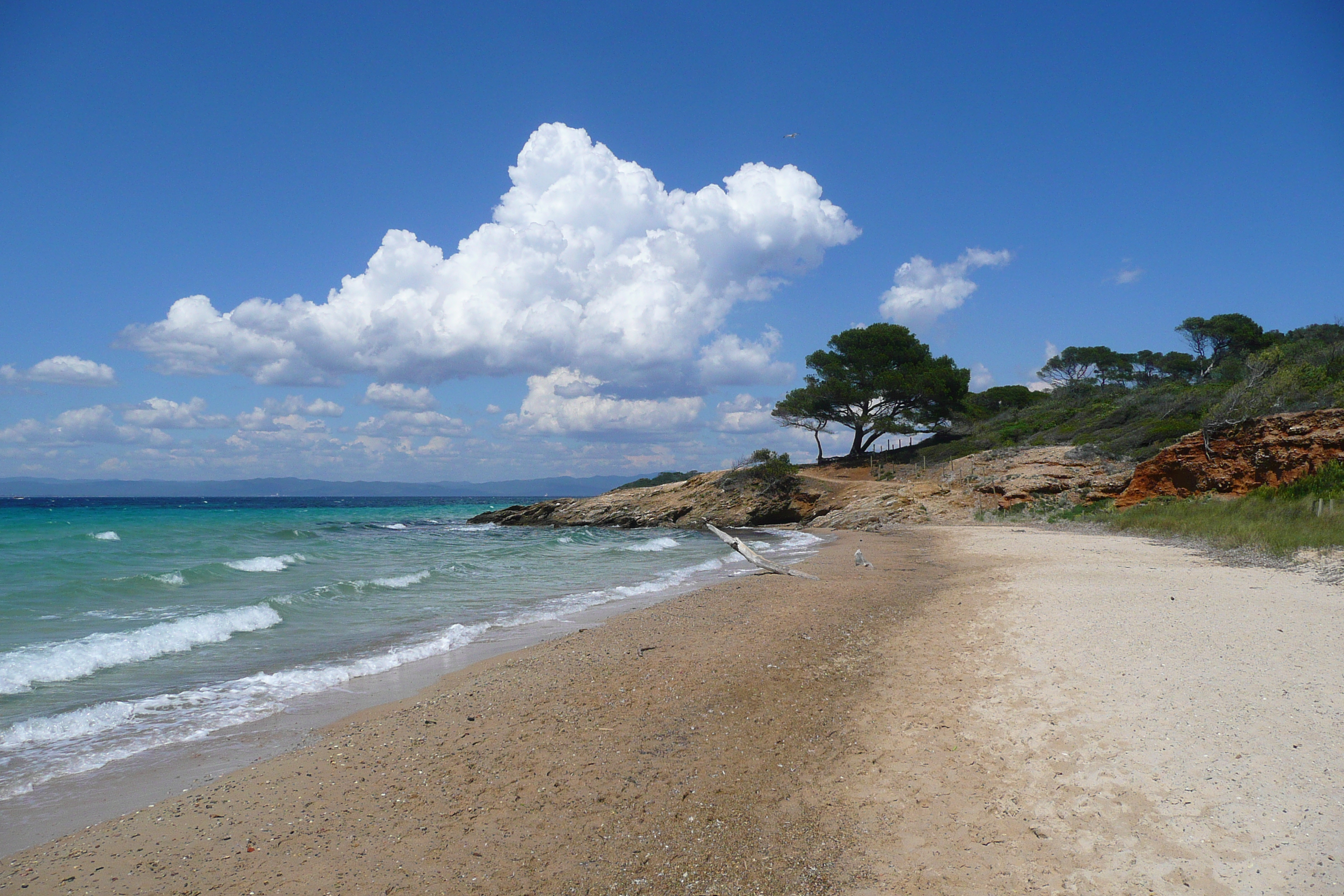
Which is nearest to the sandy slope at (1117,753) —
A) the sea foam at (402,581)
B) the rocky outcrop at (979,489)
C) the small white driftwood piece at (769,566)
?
the small white driftwood piece at (769,566)

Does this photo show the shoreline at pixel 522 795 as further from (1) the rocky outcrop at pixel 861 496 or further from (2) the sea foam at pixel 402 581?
(1) the rocky outcrop at pixel 861 496

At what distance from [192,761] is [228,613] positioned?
7032 millimetres

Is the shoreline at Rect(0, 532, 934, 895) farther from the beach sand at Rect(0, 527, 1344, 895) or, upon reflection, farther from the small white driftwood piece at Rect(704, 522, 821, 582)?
the small white driftwood piece at Rect(704, 522, 821, 582)

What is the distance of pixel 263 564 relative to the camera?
774 inches

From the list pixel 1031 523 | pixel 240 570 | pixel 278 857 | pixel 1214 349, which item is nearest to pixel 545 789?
pixel 278 857

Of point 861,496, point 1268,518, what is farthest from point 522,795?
point 861,496

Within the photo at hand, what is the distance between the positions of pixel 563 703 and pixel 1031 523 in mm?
22928

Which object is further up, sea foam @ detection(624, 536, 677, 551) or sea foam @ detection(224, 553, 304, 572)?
sea foam @ detection(224, 553, 304, 572)

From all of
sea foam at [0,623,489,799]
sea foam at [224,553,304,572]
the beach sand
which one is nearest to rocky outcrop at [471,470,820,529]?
sea foam at [224,553,304,572]

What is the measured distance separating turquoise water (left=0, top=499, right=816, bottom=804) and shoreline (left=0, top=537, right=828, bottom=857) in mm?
250

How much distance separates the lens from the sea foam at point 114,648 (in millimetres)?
8016

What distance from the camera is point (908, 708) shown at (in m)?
5.68

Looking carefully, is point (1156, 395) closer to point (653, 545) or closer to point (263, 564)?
point (653, 545)

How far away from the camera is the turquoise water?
6.63 m
